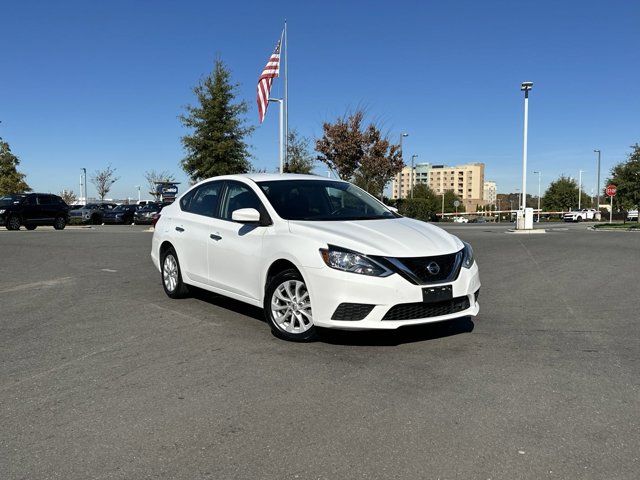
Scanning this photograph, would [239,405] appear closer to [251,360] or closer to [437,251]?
[251,360]

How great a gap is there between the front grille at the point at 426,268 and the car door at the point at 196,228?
267 centimetres

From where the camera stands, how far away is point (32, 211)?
28719 mm

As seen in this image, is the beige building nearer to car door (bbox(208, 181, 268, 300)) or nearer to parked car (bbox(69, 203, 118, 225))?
parked car (bbox(69, 203, 118, 225))

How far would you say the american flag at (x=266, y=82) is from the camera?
23.7 metres

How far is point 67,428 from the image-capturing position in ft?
11.5

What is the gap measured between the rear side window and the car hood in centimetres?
164

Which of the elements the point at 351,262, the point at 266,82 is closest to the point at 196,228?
the point at 351,262

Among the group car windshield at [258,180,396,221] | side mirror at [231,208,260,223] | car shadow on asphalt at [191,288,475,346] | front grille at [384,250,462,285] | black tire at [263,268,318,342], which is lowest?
car shadow on asphalt at [191,288,475,346]

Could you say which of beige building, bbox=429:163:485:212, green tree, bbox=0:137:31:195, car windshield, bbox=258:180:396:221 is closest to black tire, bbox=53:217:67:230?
green tree, bbox=0:137:31:195

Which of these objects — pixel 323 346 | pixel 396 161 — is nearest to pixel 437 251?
pixel 323 346

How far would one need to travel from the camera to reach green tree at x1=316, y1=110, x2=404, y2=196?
33.0m

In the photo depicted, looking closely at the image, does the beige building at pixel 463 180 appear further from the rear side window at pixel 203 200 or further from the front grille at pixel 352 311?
the front grille at pixel 352 311

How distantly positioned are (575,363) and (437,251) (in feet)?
4.93

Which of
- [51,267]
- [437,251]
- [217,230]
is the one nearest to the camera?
[437,251]
